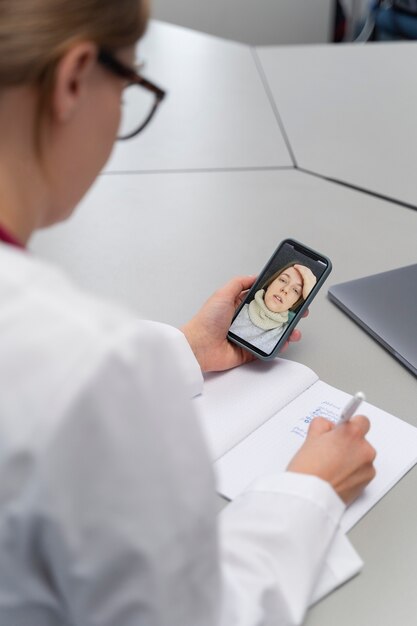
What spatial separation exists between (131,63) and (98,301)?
212mm

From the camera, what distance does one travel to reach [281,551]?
57 cm

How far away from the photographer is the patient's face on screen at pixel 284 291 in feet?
3.06

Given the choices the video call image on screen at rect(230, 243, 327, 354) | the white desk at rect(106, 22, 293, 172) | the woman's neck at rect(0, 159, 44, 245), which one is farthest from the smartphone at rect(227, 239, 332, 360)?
the white desk at rect(106, 22, 293, 172)

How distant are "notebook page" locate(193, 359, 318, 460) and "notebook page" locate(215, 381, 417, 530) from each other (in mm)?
11

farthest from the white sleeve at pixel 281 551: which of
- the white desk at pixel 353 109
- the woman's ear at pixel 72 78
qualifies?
the white desk at pixel 353 109

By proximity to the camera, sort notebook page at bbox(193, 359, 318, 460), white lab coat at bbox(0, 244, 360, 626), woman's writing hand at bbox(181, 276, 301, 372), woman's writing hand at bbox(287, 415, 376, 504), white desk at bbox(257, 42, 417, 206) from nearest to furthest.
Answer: white lab coat at bbox(0, 244, 360, 626)
woman's writing hand at bbox(287, 415, 376, 504)
notebook page at bbox(193, 359, 318, 460)
woman's writing hand at bbox(181, 276, 301, 372)
white desk at bbox(257, 42, 417, 206)

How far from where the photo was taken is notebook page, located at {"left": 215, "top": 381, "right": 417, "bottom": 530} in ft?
2.39

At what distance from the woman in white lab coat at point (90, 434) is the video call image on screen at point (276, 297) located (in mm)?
343

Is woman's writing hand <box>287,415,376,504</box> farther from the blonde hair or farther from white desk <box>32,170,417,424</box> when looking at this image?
the blonde hair

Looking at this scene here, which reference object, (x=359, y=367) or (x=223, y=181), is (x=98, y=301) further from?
(x=223, y=181)

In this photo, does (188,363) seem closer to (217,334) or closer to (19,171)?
(217,334)

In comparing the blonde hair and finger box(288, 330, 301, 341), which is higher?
the blonde hair

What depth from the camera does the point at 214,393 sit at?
88 centimetres

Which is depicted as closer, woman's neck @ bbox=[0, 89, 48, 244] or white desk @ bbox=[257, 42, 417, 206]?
woman's neck @ bbox=[0, 89, 48, 244]
